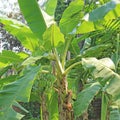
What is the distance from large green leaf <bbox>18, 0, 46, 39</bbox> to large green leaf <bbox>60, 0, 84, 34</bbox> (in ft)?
0.63

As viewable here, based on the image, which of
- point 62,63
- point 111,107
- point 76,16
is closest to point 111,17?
point 76,16

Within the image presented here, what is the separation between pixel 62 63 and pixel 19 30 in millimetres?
493

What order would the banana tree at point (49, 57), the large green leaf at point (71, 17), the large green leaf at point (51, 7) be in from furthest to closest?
the large green leaf at point (51, 7)
the large green leaf at point (71, 17)
the banana tree at point (49, 57)

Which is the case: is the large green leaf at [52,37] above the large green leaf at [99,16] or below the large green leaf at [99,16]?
below

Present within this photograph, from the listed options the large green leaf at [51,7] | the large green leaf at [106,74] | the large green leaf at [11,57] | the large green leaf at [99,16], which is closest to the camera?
the large green leaf at [106,74]

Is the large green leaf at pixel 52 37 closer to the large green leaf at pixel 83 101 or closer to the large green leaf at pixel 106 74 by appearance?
the large green leaf at pixel 106 74

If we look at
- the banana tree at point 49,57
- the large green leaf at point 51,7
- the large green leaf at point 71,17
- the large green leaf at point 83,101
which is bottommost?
the large green leaf at point 83,101

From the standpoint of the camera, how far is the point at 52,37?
96.3 inches

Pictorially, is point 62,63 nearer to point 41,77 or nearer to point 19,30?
point 41,77

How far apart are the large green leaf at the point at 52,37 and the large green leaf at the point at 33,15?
142mm

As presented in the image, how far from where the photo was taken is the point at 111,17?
2594 mm

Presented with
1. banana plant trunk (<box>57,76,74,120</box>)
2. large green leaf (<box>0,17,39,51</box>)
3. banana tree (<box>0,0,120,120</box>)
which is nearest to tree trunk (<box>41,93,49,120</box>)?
banana tree (<box>0,0,120,120</box>)

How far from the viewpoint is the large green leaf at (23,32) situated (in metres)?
2.83

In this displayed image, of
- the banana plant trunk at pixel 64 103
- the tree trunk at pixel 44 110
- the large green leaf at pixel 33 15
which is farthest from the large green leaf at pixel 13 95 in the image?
the tree trunk at pixel 44 110
